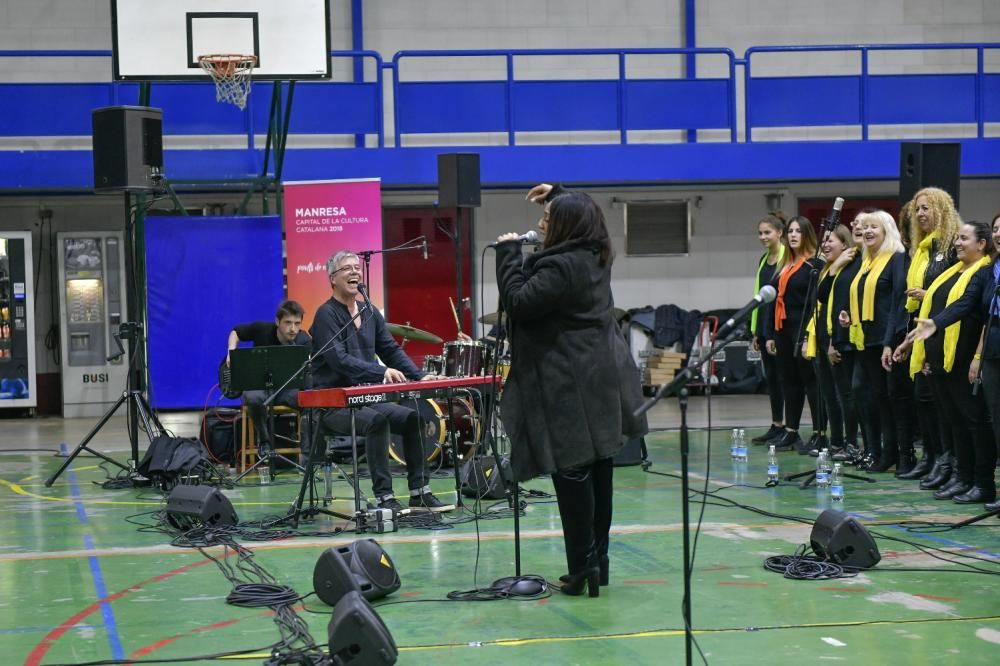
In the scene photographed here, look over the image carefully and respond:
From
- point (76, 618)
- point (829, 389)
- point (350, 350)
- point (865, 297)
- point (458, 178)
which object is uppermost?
point (458, 178)

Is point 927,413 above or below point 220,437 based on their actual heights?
above

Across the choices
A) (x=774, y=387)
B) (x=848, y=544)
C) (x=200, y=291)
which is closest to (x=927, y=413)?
(x=774, y=387)

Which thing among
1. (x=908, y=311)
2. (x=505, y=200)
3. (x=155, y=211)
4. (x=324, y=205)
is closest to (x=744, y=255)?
(x=505, y=200)

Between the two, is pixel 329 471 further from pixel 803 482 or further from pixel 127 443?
pixel 127 443

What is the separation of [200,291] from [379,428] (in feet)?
18.4

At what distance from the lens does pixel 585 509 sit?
526 cm

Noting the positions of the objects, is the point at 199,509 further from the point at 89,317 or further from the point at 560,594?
the point at 89,317

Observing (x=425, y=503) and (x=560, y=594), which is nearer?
(x=560, y=594)

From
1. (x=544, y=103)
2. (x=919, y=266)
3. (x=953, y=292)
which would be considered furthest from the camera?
(x=544, y=103)

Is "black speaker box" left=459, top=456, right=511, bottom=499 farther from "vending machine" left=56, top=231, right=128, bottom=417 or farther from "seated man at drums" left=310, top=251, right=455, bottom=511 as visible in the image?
"vending machine" left=56, top=231, right=128, bottom=417

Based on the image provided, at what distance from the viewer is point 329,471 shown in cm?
804

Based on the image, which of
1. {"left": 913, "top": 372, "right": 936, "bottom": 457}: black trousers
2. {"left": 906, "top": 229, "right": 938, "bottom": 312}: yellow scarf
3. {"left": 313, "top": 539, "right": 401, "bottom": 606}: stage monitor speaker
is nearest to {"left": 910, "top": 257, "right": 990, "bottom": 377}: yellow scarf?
{"left": 906, "top": 229, "right": 938, "bottom": 312}: yellow scarf

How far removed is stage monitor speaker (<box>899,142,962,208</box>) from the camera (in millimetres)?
9617

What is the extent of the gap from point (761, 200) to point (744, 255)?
81 centimetres
